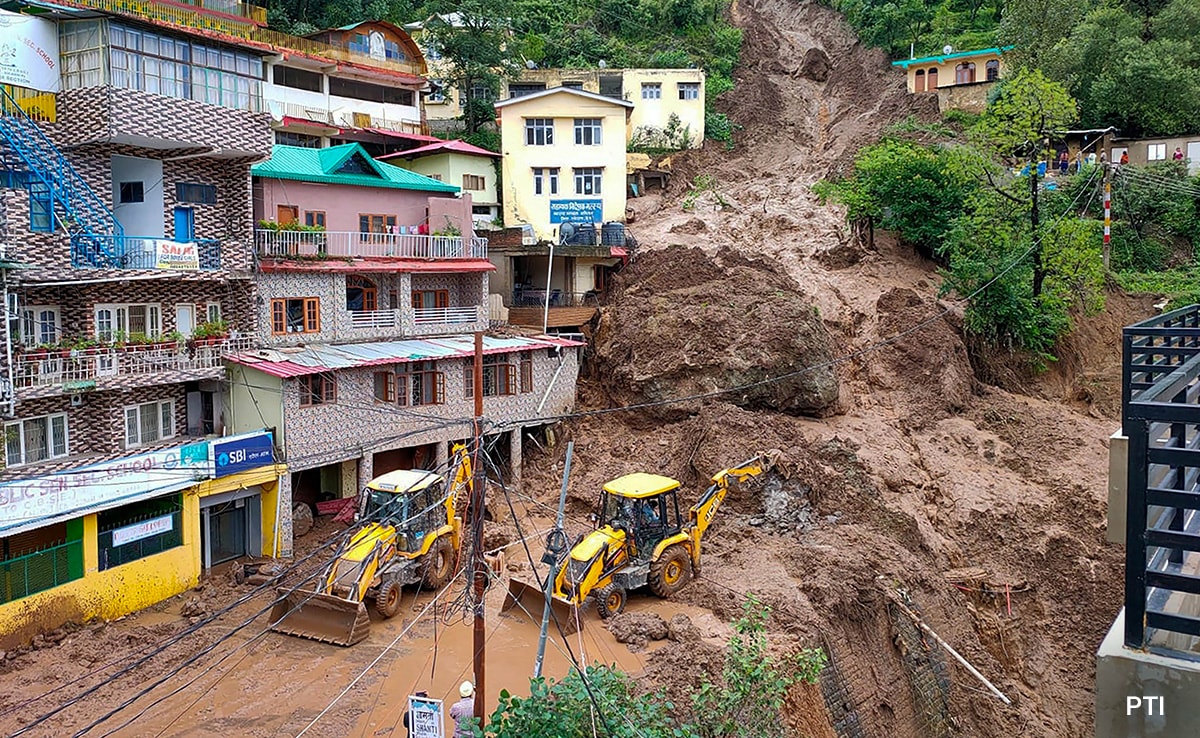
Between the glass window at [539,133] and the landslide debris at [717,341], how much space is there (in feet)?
32.5

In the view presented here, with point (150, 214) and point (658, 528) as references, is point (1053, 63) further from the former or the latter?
point (150, 214)

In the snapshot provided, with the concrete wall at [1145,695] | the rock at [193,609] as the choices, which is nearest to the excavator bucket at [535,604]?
the rock at [193,609]

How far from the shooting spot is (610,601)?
2023 centimetres

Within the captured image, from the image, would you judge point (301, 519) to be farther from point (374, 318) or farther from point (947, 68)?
point (947, 68)

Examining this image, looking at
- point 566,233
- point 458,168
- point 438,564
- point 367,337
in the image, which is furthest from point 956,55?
point 438,564

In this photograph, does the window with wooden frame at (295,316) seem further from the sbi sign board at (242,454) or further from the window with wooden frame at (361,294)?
the sbi sign board at (242,454)

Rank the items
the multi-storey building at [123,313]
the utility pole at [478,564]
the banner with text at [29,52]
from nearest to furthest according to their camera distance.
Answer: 1. the utility pole at [478,564]
2. the multi-storey building at [123,313]
3. the banner with text at [29,52]

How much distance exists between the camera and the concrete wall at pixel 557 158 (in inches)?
1639

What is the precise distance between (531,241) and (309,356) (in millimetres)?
13388

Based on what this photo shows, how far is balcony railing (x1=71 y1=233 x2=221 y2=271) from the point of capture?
2344 centimetres

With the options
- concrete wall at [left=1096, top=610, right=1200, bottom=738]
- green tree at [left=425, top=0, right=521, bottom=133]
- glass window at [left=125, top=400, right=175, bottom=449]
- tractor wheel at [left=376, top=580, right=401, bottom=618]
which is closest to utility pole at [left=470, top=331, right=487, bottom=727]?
tractor wheel at [left=376, top=580, right=401, bottom=618]

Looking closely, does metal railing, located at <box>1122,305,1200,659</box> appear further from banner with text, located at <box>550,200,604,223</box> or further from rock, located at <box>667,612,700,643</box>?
banner with text, located at <box>550,200,604,223</box>

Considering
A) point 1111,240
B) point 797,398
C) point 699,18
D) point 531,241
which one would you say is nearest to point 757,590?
point 797,398

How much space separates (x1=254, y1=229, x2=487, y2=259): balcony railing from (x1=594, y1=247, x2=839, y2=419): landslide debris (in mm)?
5731
